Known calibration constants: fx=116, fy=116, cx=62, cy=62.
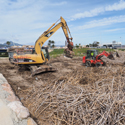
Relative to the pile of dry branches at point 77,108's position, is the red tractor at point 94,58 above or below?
above

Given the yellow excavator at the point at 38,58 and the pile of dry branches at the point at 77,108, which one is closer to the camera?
the pile of dry branches at the point at 77,108

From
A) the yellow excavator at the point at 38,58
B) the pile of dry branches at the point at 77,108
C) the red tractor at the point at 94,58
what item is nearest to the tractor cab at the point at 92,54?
the red tractor at the point at 94,58

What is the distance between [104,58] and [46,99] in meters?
8.53

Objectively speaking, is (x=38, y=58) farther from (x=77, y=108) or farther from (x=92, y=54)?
(x=77, y=108)

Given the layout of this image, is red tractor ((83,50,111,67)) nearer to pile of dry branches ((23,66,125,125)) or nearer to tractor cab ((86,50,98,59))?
tractor cab ((86,50,98,59))

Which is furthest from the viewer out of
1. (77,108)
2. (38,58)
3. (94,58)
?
(94,58)

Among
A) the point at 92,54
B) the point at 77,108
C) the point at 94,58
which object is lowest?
the point at 77,108

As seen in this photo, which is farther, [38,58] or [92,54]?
[92,54]

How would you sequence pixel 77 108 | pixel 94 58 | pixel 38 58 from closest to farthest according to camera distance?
1. pixel 77 108
2. pixel 38 58
3. pixel 94 58

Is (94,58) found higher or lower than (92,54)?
lower

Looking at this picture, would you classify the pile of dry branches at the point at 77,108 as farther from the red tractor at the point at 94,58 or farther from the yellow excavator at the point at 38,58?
the red tractor at the point at 94,58

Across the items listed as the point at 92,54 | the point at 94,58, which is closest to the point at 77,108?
the point at 94,58

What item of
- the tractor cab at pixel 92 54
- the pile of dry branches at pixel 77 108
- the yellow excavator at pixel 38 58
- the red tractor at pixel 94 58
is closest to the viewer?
the pile of dry branches at pixel 77 108

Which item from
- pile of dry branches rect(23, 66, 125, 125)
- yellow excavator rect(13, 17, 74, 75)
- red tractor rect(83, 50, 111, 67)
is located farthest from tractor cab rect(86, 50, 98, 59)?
pile of dry branches rect(23, 66, 125, 125)
